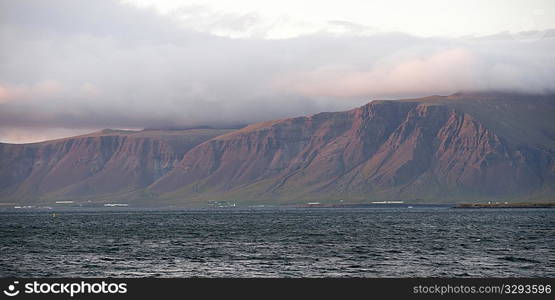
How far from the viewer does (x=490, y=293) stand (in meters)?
64.2

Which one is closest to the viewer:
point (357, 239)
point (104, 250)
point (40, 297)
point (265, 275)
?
point (40, 297)

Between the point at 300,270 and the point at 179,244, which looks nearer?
the point at 300,270

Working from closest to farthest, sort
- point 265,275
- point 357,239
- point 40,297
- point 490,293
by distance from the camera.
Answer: point 40,297, point 490,293, point 265,275, point 357,239

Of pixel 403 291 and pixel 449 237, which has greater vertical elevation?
pixel 403 291

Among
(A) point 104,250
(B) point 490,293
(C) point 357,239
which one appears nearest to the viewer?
(B) point 490,293

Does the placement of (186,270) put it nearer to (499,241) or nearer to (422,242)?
(422,242)

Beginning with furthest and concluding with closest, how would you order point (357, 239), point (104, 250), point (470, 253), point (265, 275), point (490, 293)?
point (357, 239)
point (104, 250)
point (470, 253)
point (265, 275)
point (490, 293)

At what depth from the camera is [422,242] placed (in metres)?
153

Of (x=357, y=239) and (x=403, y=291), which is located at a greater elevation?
(x=403, y=291)

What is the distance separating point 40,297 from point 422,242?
10388 cm

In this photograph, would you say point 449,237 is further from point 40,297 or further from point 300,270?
point 40,297

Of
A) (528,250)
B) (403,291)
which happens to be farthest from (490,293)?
(528,250)

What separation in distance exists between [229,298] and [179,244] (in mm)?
89101

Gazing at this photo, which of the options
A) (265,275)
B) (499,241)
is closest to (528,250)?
(499,241)
